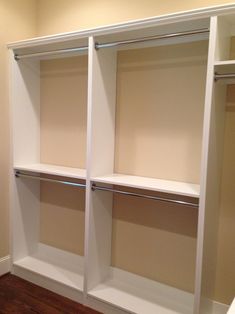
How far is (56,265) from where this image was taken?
2.94 metres

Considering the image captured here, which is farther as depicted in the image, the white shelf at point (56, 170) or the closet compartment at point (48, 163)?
the closet compartment at point (48, 163)

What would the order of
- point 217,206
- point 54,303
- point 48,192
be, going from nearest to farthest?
point 217,206 < point 54,303 < point 48,192

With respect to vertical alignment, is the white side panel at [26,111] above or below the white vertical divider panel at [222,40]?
below

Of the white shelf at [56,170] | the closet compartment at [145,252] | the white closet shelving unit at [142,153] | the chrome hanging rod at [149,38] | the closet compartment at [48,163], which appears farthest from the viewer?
the closet compartment at [48,163]

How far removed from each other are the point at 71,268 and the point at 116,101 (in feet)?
5.44

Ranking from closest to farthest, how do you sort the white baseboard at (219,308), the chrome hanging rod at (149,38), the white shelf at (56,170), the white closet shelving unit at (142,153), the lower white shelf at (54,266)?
the chrome hanging rod at (149,38), the white closet shelving unit at (142,153), the white baseboard at (219,308), the white shelf at (56,170), the lower white shelf at (54,266)

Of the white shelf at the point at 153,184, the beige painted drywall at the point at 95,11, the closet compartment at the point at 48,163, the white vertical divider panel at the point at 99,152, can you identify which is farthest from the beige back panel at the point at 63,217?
the beige painted drywall at the point at 95,11

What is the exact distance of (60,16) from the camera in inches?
113

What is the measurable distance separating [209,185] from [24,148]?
6.13 ft

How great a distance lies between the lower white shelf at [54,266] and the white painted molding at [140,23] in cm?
201

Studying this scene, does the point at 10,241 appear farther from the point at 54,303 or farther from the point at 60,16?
the point at 60,16

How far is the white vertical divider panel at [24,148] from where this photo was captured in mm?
2863

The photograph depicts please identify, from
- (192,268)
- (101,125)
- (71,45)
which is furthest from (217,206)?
(71,45)

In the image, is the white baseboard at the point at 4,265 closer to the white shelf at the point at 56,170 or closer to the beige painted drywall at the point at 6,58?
the beige painted drywall at the point at 6,58
